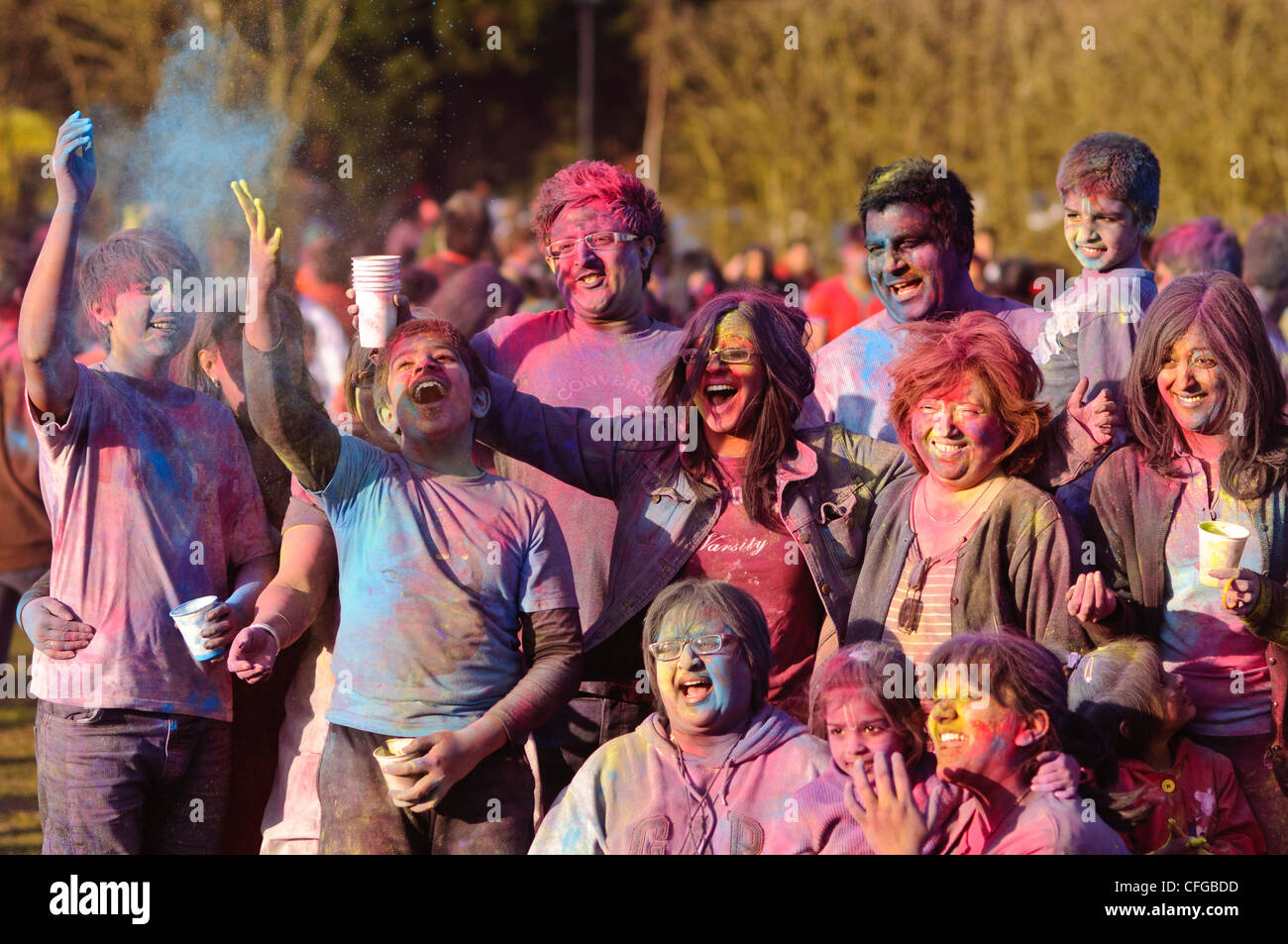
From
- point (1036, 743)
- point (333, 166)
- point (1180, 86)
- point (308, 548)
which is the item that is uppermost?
point (1180, 86)

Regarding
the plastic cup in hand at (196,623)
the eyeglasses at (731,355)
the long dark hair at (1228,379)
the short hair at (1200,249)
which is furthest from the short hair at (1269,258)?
the plastic cup in hand at (196,623)

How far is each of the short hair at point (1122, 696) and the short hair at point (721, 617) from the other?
0.79 metres

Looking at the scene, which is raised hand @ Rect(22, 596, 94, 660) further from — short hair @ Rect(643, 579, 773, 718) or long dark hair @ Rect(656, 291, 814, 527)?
long dark hair @ Rect(656, 291, 814, 527)

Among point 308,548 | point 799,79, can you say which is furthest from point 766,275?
point 799,79

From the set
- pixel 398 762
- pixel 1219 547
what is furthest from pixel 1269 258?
pixel 398 762

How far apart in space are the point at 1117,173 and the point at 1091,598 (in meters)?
1.79

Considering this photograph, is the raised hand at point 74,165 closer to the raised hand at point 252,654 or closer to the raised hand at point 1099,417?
the raised hand at point 252,654

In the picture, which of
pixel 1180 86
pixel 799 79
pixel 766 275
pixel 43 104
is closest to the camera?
pixel 766 275

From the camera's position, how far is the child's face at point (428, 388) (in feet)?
14.2

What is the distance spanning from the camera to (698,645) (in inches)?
159

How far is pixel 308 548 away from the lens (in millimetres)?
4492

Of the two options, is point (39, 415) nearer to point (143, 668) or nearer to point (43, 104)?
point (143, 668)
